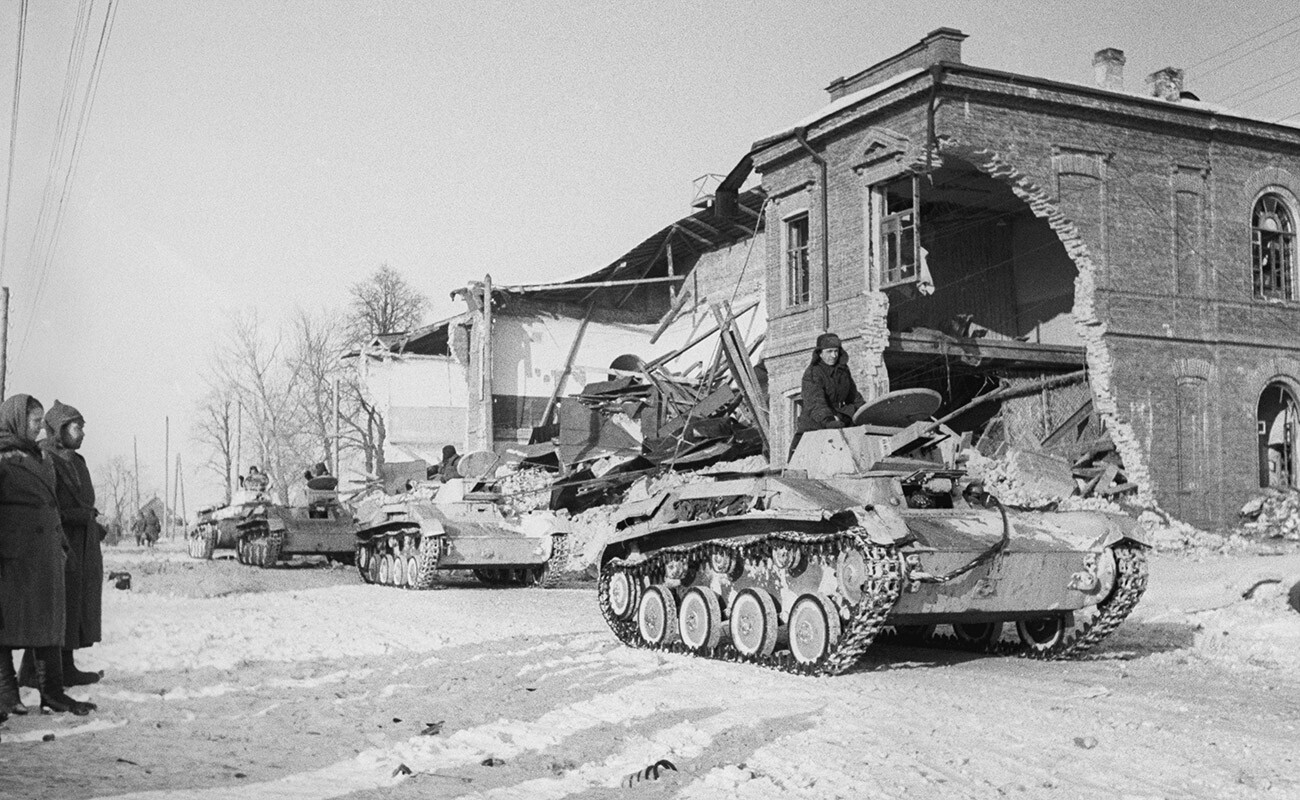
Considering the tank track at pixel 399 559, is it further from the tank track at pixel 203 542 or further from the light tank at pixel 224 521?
the tank track at pixel 203 542

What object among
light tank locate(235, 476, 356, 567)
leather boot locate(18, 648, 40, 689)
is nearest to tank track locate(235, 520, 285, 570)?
light tank locate(235, 476, 356, 567)

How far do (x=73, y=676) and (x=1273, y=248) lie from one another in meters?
24.2

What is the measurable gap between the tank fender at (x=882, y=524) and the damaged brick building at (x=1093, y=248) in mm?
14226

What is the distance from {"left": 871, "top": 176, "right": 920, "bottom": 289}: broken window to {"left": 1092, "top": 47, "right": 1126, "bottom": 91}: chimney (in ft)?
17.3

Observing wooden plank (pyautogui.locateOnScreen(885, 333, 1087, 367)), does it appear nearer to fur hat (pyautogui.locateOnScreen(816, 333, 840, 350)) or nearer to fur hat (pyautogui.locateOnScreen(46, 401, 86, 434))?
fur hat (pyautogui.locateOnScreen(816, 333, 840, 350))

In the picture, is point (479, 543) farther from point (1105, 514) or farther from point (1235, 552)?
point (1235, 552)

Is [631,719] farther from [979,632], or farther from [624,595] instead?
[979,632]

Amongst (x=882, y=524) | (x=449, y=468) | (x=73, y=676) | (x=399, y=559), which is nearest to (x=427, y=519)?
(x=399, y=559)

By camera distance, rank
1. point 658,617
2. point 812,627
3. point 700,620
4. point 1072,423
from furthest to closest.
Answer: point 1072,423
point 658,617
point 700,620
point 812,627

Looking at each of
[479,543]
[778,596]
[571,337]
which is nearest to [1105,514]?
[778,596]

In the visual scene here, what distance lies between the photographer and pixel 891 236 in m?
23.3

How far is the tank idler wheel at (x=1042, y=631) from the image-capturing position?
10219mm

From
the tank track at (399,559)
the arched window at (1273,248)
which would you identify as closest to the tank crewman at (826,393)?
the tank track at (399,559)

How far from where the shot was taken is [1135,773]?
5906 mm
